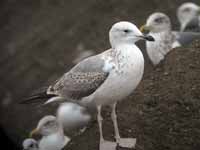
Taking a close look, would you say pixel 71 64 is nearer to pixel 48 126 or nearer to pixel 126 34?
pixel 48 126

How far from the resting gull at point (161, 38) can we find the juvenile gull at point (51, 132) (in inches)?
53.8

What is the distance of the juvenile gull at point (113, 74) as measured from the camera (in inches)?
144

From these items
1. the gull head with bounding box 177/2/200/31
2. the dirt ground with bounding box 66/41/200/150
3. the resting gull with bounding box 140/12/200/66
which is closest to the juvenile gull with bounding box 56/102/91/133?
the resting gull with bounding box 140/12/200/66

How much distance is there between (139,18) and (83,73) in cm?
427

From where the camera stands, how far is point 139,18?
808cm

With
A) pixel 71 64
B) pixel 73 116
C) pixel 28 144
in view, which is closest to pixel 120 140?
pixel 28 144

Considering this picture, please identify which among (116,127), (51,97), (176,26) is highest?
Answer: (176,26)

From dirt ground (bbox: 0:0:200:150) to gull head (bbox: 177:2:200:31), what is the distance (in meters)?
0.62

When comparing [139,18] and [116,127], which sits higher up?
[139,18]

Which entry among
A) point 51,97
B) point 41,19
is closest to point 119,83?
point 51,97

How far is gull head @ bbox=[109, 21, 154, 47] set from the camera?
3.72 metres

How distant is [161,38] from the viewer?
6.44 m

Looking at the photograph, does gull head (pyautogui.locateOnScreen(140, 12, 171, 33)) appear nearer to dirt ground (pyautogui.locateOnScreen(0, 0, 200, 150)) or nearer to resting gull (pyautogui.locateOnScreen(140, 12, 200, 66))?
resting gull (pyautogui.locateOnScreen(140, 12, 200, 66))

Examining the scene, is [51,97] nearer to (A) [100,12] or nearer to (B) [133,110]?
(B) [133,110]
